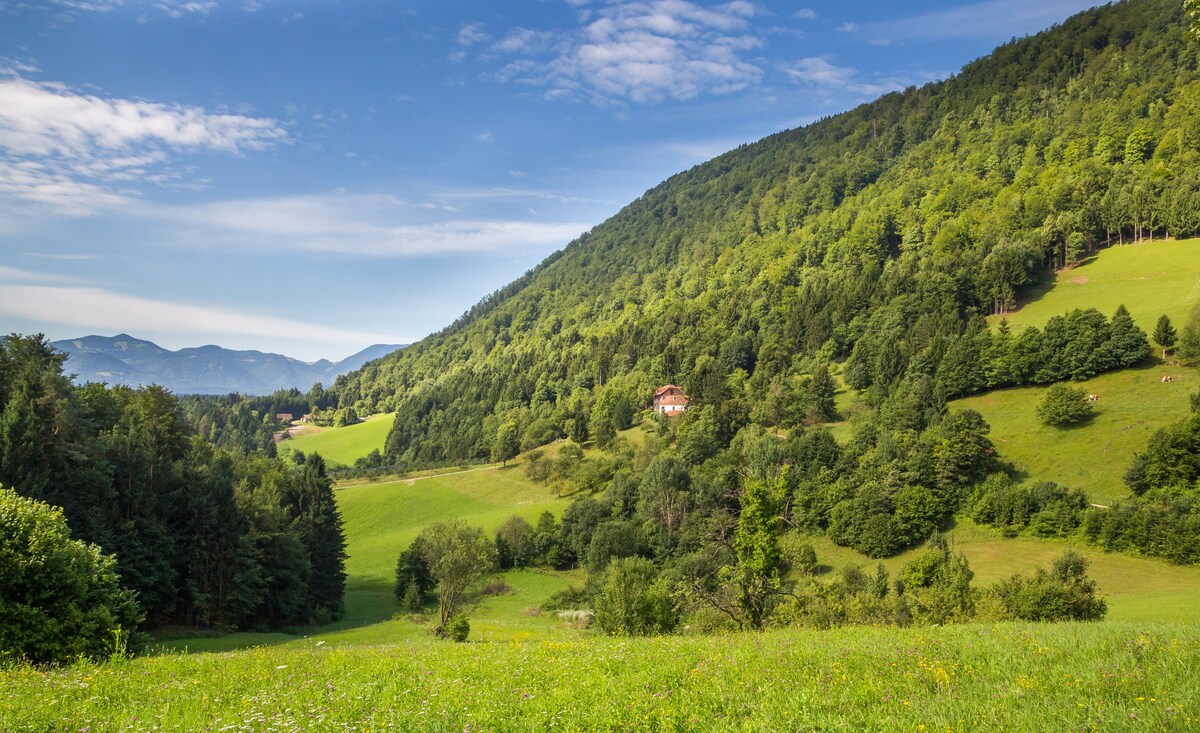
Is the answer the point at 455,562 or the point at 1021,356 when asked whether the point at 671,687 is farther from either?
the point at 1021,356

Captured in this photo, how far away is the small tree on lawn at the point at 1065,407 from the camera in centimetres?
7050

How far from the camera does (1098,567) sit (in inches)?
1949

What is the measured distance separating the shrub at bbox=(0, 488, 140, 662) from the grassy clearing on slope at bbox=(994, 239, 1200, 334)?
376ft

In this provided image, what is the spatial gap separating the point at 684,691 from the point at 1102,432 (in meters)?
83.2

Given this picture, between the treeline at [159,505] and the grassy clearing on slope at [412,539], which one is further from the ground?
the treeline at [159,505]

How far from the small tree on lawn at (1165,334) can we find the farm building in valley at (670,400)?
84.3 metres

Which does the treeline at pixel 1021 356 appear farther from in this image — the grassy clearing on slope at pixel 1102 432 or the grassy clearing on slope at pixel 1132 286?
the grassy clearing on slope at pixel 1132 286

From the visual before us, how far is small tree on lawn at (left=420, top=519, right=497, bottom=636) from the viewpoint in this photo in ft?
164

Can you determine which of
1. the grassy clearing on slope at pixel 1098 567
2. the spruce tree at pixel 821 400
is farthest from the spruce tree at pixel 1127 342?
the spruce tree at pixel 821 400

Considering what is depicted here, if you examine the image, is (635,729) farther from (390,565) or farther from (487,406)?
(487,406)

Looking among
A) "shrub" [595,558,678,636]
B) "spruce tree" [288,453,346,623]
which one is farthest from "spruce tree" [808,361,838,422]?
"spruce tree" [288,453,346,623]

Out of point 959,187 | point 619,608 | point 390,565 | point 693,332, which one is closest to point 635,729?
point 619,608

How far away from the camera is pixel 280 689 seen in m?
8.88

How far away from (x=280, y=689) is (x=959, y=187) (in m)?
231
